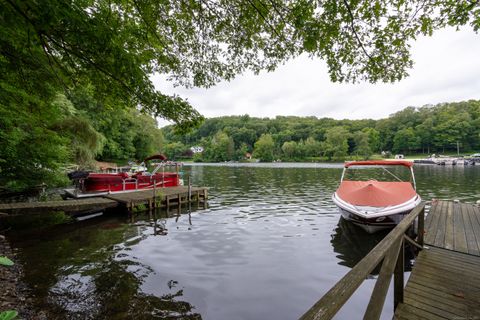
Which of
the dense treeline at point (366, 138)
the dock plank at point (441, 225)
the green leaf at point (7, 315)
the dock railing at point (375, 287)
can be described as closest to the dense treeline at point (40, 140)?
the green leaf at point (7, 315)

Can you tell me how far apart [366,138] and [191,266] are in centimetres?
11191

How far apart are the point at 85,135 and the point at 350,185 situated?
1766 cm

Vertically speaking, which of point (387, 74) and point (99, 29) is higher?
point (99, 29)

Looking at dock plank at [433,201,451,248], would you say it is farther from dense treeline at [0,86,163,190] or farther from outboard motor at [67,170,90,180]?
outboard motor at [67,170,90,180]

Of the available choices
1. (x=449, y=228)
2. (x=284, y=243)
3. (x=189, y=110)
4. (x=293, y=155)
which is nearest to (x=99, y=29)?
(x=189, y=110)

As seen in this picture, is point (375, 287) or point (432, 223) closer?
point (375, 287)

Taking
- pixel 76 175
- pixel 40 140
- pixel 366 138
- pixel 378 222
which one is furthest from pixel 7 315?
pixel 366 138

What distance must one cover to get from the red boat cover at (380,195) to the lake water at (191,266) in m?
1.33

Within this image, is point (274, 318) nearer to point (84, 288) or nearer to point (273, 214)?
point (84, 288)

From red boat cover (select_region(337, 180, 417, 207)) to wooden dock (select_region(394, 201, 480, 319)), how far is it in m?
2.17

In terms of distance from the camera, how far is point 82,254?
27.2 ft

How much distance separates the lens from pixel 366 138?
106m

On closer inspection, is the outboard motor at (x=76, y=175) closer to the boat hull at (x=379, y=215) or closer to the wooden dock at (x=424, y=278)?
the boat hull at (x=379, y=215)

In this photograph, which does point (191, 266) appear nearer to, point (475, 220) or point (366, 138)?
point (475, 220)
